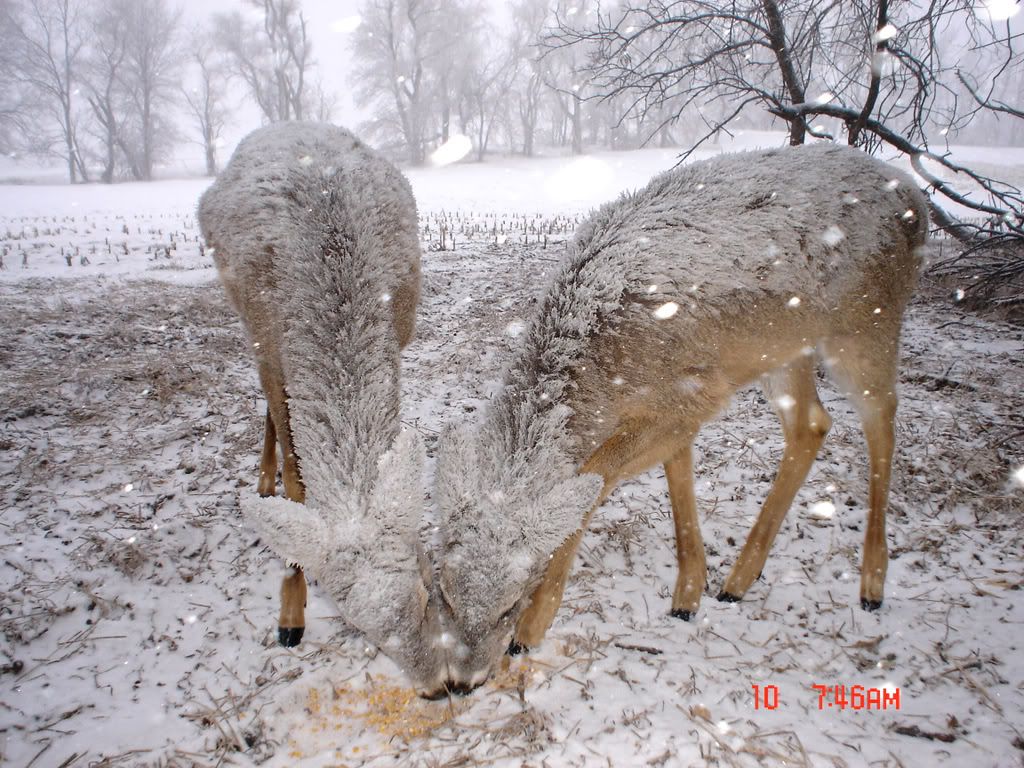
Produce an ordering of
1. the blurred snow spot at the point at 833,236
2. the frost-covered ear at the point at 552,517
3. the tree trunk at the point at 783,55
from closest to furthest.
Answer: the frost-covered ear at the point at 552,517, the blurred snow spot at the point at 833,236, the tree trunk at the point at 783,55

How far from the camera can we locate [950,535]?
12.1 feet

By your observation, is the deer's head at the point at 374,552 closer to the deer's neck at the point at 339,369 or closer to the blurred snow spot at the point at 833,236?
the deer's neck at the point at 339,369

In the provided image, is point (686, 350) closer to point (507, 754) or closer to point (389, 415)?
point (389, 415)

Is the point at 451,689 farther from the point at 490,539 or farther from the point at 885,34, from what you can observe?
the point at 885,34

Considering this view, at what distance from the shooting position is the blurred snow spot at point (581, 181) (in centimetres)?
2576

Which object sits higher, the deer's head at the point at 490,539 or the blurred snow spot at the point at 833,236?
the blurred snow spot at the point at 833,236

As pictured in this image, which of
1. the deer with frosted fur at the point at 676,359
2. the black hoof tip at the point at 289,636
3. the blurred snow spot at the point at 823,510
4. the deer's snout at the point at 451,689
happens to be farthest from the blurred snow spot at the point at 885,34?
the black hoof tip at the point at 289,636

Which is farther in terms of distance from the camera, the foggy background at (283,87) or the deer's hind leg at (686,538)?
the foggy background at (283,87)

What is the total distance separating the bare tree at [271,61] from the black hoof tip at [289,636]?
2862 cm

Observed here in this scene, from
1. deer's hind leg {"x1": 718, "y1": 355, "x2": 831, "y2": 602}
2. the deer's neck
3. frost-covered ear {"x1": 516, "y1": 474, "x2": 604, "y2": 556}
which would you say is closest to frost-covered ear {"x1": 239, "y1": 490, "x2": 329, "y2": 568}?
the deer's neck

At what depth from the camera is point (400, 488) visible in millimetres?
2205

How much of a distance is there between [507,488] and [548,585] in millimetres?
636

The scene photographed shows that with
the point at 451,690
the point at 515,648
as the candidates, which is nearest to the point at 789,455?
the point at 515,648

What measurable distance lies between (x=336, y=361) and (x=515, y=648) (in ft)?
5.21
